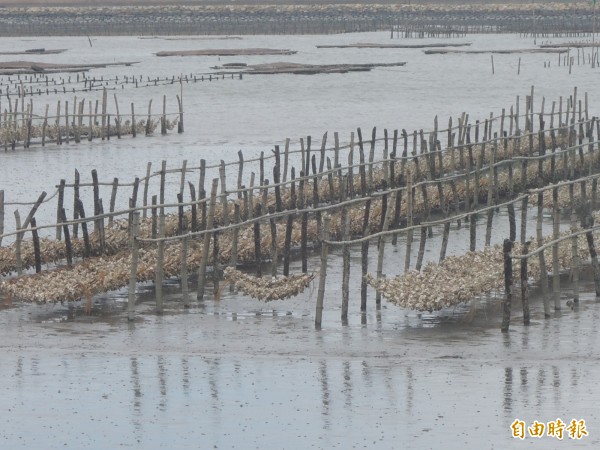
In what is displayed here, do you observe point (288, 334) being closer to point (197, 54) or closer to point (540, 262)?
point (540, 262)

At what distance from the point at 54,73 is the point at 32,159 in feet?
127

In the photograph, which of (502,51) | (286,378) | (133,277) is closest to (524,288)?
(286,378)

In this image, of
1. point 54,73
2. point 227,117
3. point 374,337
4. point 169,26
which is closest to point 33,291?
point 374,337

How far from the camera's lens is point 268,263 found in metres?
22.6

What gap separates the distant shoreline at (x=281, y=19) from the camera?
404 ft

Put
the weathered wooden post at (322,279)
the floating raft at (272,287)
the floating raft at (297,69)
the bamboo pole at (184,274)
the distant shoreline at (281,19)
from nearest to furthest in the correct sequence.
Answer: the weathered wooden post at (322,279)
the floating raft at (272,287)
the bamboo pole at (184,274)
the floating raft at (297,69)
the distant shoreline at (281,19)

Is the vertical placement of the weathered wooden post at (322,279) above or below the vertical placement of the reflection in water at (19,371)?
above

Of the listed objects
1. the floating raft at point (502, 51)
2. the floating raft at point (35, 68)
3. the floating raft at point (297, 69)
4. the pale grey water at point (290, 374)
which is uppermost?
the pale grey water at point (290, 374)

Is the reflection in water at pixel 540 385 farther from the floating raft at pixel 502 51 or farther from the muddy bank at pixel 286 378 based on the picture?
the floating raft at pixel 502 51

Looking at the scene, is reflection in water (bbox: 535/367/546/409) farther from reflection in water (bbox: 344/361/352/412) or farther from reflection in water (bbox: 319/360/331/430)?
reflection in water (bbox: 319/360/331/430)

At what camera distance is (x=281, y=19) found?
130750 millimetres

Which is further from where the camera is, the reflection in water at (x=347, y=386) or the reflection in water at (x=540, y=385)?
the reflection in water at (x=347, y=386)

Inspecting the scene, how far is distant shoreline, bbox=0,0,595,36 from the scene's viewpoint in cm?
12319

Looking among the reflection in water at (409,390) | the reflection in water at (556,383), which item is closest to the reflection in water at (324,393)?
the reflection in water at (409,390)
